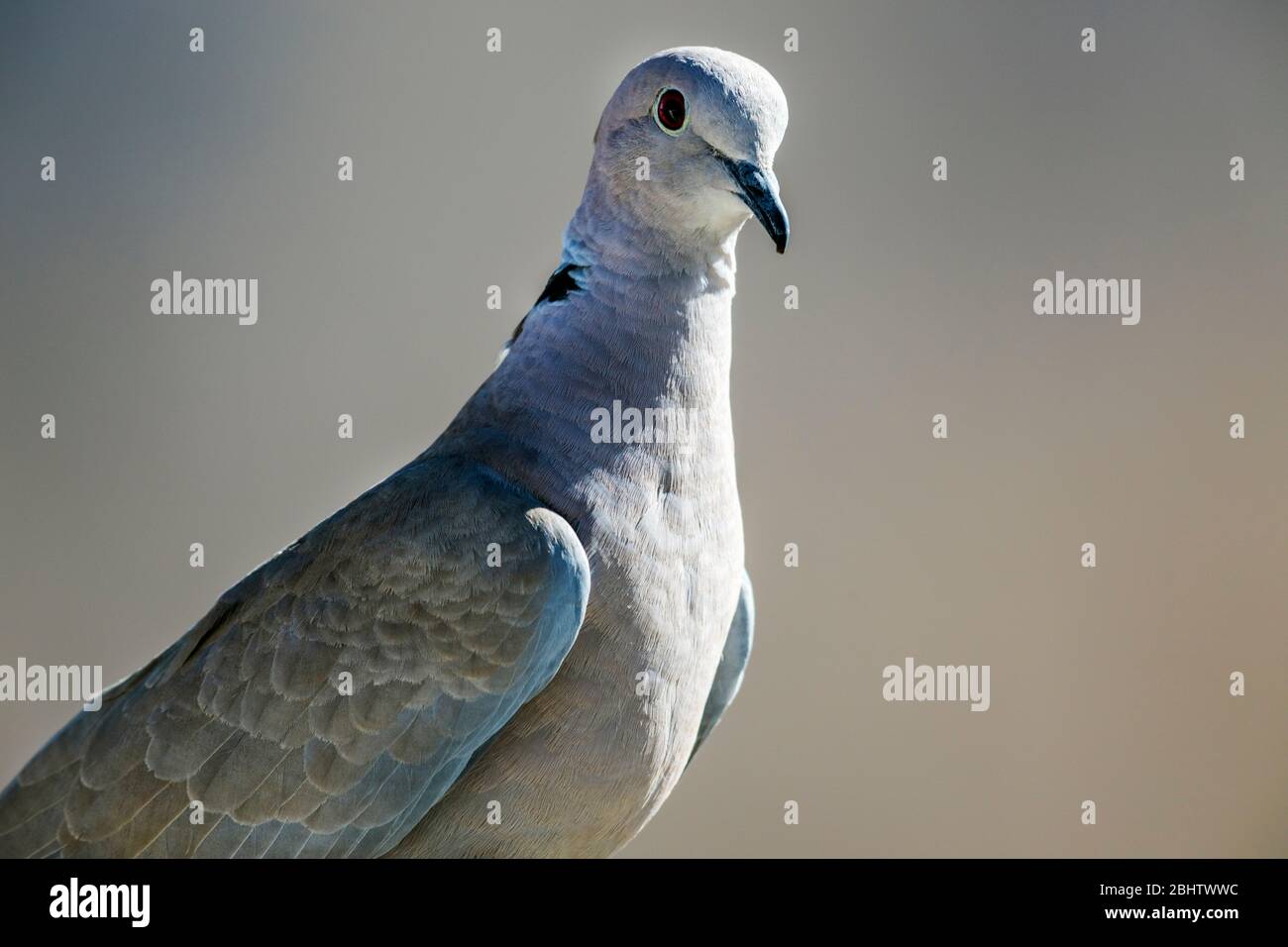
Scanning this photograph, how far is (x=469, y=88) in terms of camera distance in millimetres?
4121

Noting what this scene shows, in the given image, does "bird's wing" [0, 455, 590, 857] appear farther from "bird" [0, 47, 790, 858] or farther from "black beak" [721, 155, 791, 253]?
"black beak" [721, 155, 791, 253]

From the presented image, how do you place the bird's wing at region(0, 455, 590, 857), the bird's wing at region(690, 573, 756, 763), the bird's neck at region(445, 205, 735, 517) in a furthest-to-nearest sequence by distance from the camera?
the bird's wing at region(690, 573, 756, 763), the bird's neck at region(445, 205, 735, 517), the bird's wing at region(0, 455, 590, 857)

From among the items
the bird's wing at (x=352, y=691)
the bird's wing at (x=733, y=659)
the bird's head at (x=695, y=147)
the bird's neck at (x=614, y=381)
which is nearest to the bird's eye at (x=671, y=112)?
the bird's head at (x=695, y=147)

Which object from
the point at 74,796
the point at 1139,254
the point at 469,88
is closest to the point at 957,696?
the point at 1139,254

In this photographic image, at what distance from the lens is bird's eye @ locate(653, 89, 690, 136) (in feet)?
6.08

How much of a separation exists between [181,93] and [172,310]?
674 millimetres

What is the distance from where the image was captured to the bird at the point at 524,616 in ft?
5.75

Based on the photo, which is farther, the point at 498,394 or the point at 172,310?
the point at 172,310

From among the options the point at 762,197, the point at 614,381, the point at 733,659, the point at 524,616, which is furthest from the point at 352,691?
the point at 762,197

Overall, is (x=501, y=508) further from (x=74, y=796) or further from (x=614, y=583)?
(x=74, y=796)

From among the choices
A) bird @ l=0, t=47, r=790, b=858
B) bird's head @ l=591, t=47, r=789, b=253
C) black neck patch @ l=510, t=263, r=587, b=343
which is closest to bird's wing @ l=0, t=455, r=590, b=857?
bird @ l=0, t=47, r=790, b=858

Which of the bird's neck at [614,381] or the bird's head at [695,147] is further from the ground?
the bird's head at [695,147]

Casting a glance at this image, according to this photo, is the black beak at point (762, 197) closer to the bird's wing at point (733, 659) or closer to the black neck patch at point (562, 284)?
the black neck patch at point (562, 284)

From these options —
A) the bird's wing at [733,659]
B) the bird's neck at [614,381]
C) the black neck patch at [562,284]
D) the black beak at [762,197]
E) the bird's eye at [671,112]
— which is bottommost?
the bird's wing at [733,659]
